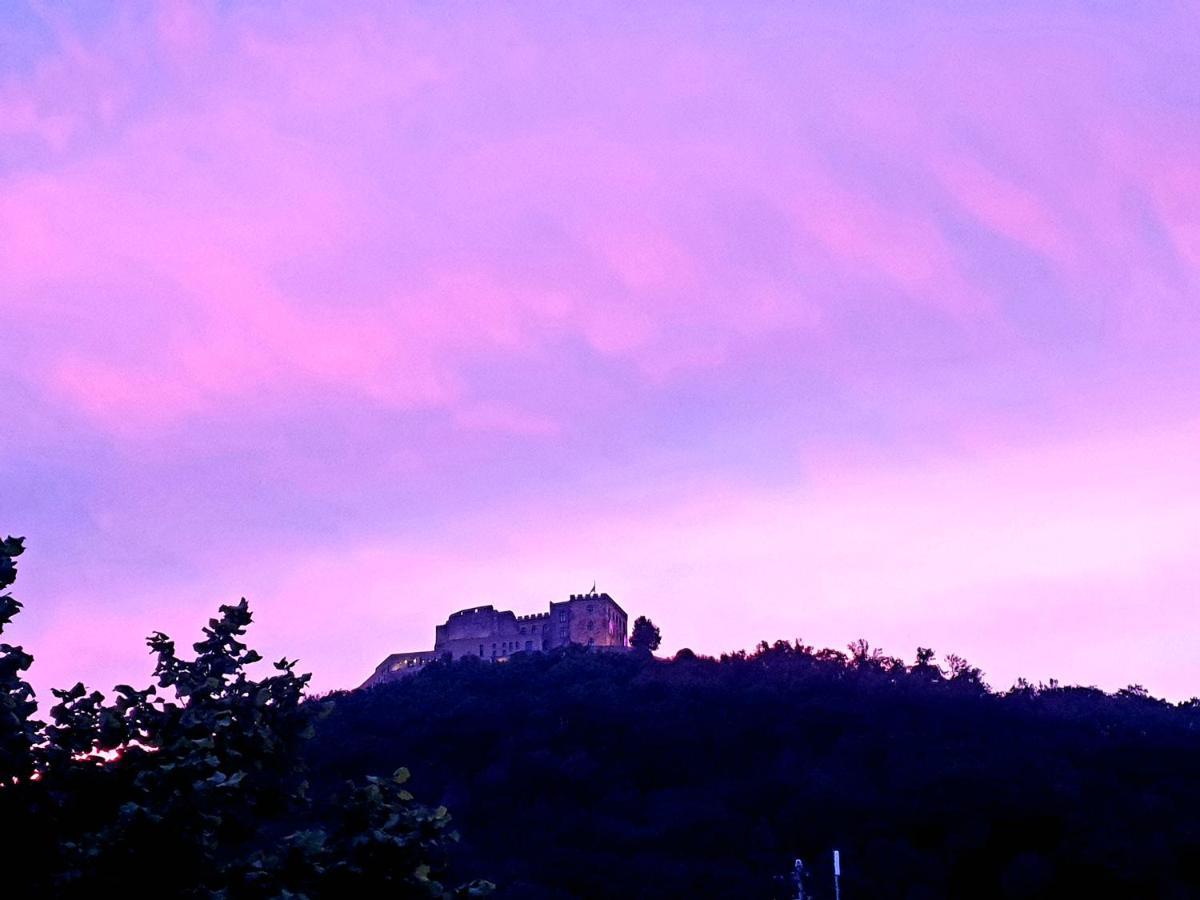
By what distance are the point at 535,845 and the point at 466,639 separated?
187ft

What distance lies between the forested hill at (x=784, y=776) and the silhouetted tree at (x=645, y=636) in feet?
43.2

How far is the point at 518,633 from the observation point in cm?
11631

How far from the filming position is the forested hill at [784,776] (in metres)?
53.5

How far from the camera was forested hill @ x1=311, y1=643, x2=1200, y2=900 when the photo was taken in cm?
5347

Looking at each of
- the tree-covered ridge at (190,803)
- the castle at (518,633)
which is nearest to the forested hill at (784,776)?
the castle at (518,633)

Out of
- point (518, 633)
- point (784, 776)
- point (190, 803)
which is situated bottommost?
point (190, 803)

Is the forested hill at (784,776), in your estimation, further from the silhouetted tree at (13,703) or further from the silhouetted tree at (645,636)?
the silhouetted tree at (13,703)

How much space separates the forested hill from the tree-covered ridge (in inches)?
1488

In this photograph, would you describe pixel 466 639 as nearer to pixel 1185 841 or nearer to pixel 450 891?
pixel 1185 841

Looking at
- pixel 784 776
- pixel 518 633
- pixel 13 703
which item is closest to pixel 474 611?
pixel 518 633

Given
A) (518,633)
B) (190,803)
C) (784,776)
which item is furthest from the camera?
(518,633)

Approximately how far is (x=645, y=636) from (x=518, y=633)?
424 inches

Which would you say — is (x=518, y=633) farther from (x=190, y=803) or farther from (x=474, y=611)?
(x=190, y=803)

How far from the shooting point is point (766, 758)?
250 feet
